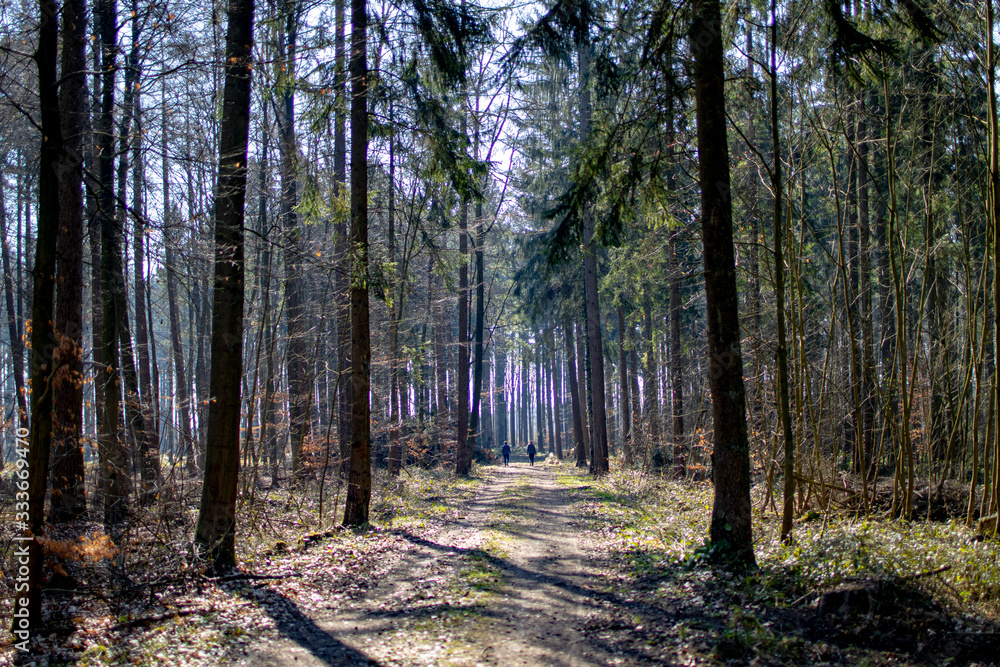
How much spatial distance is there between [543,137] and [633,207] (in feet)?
49.5

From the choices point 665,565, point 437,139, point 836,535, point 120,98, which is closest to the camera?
point 836,535

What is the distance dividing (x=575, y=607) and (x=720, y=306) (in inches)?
142

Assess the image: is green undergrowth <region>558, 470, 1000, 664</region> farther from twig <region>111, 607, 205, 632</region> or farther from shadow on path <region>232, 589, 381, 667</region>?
twig <region>111, 607, 205, 632</region>

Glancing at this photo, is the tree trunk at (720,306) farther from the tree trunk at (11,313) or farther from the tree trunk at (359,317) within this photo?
the tree trunk at (11,313)

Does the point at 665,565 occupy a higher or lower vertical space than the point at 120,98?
lower

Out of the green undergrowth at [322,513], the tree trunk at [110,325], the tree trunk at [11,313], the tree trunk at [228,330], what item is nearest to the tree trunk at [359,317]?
the green undergrowth at [322,513]

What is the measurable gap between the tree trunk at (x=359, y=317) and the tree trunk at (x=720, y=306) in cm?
558

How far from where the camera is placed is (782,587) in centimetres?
576

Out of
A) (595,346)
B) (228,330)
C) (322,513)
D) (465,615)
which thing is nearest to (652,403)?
(595,346)

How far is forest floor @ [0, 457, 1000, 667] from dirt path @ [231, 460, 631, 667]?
0.02m

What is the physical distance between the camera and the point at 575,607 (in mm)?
6141

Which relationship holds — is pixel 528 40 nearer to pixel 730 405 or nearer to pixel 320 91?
pixel 320 91

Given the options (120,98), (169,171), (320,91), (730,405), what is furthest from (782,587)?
(169,171)

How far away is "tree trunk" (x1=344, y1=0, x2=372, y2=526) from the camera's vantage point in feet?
33.5
